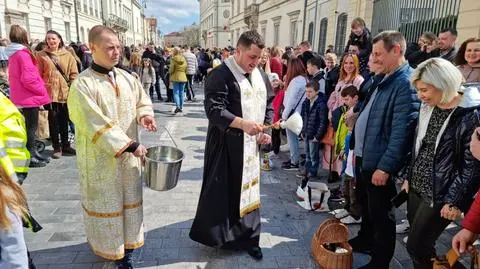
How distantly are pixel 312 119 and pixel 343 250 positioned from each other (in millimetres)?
2356

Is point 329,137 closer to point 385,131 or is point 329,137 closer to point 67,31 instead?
point 385,131

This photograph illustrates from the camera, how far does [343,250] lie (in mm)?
3078

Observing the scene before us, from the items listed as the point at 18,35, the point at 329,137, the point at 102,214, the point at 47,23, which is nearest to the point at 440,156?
the point at 102,214

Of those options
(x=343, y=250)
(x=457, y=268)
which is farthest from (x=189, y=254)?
(x=457, y=268)

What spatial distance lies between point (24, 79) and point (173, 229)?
129 inches

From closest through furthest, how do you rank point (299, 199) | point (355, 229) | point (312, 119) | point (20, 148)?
point (20, 148)
point (355, 229)
point (299, 199)
point (312, 119)

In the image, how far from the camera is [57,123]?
19.5ft

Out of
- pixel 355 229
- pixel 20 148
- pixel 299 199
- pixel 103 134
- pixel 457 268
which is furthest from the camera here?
pixel 299 199

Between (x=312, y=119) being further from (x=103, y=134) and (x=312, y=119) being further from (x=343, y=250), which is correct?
(x=103, y=134)

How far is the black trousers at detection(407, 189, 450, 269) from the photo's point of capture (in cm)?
225

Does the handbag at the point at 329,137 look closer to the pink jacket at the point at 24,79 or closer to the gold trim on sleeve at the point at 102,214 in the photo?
the gold trim on sleeve at the point at 102,214

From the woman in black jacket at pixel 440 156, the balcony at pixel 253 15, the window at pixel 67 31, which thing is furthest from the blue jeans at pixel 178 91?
the balcony at pixel 253 15

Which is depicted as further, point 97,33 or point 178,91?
point 178,91

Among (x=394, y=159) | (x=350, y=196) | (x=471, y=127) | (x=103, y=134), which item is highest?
(x=471, y=127)
